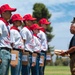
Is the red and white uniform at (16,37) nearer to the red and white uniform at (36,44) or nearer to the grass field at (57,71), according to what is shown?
the red and white uniform at (36,44)

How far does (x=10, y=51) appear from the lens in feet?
29.1

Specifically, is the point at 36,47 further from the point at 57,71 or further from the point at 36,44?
Result: the point at 57,71

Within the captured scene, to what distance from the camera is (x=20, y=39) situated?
9922 mm

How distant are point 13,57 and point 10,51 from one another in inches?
18.0

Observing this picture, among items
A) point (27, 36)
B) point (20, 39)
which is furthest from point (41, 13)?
point (20, 39)

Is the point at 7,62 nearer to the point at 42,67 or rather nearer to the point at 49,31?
the point at 42,67

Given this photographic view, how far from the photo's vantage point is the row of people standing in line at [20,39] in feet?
28.1

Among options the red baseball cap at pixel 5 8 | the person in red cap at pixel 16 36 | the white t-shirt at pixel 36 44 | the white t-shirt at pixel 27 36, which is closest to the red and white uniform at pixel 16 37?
the person in red cap at pixel 16 36

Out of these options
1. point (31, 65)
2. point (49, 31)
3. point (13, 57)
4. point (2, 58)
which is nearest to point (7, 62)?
point (2, 58)

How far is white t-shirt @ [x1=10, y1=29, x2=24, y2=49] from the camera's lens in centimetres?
966

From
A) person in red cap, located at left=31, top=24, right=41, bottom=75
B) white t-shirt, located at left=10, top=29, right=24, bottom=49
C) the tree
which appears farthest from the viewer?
the tree

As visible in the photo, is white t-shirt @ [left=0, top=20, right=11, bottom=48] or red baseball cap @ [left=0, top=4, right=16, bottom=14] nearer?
white t-shirt @ [left=0, top=20, right=11, bottom=48]

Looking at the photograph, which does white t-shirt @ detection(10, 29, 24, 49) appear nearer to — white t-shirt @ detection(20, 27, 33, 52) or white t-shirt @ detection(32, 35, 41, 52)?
white t-shirt @ detection(20, 27, 33, 52)

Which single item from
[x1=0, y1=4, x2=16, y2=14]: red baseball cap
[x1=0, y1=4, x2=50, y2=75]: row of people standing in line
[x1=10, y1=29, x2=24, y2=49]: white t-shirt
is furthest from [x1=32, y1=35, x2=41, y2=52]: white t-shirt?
[x1=0, y1=4, x2=16, y2=14]: red baseball cap
